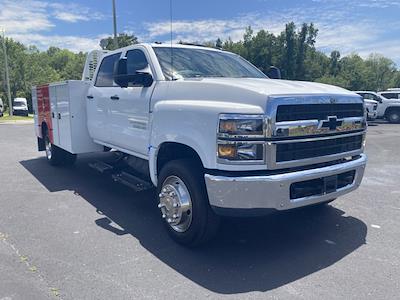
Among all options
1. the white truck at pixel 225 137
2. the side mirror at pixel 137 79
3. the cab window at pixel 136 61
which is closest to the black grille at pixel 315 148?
the white truck at pixel 225 137

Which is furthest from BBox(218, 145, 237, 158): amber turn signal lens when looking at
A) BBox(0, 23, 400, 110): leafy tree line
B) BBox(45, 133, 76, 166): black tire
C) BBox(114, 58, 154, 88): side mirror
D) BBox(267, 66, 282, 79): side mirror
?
BBox(0, 23, 400, 110): leafy tree line

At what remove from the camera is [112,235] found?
4.39 meters

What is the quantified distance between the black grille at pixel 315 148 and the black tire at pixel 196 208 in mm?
815

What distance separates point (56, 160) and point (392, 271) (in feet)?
22.1

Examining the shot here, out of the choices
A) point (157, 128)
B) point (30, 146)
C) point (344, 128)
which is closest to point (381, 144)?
point (344, 128)

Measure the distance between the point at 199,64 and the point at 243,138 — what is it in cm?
186

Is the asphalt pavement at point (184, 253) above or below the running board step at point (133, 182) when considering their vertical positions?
below

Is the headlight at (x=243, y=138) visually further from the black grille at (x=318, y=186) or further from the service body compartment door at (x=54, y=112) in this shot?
the service body compartment door at (x=54, y=112)

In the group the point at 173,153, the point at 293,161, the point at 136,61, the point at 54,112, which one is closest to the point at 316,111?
the point at 293,161

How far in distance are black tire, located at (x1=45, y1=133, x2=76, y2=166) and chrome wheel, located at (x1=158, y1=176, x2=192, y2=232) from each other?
4.54 m

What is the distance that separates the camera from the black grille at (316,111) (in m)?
3.47

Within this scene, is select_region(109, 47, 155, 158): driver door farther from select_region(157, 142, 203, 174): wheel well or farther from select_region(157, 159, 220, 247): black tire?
select_region(157, 159, 220, 247): black tire

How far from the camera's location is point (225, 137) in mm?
3402

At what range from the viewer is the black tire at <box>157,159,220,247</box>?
12.2ft
